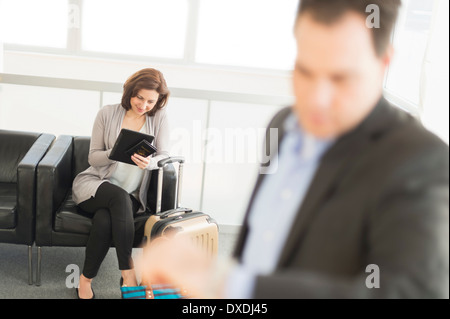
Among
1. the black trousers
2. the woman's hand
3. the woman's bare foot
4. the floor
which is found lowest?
the floor

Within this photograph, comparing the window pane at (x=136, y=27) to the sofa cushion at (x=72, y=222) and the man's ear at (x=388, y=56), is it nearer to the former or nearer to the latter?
the sofa cushion at (x=72, y=222)

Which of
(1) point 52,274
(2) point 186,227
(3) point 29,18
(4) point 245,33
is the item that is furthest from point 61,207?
(4) point 245,33

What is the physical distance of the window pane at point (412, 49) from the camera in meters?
1.99

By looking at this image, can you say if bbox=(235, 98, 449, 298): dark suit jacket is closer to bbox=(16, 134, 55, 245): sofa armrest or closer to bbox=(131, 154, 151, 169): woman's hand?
bbox=(131, 154, 151, 169): woman's hand

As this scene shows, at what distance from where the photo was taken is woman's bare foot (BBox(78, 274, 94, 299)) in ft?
6.98

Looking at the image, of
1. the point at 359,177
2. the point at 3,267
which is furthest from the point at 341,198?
the point at 3,267

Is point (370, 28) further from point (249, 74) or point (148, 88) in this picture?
point (249, 74)

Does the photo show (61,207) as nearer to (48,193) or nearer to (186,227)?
(48,193)

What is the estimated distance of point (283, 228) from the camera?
396mm

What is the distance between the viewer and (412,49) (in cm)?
207

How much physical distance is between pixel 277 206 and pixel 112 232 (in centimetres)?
180

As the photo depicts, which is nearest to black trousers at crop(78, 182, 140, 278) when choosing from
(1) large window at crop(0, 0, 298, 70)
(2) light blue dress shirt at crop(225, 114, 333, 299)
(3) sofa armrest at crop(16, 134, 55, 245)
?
(3) sofa armrest at crop(16, 134, 55, 245)

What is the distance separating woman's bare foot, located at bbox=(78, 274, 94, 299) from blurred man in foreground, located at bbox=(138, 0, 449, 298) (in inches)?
73.5
